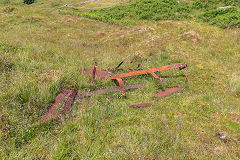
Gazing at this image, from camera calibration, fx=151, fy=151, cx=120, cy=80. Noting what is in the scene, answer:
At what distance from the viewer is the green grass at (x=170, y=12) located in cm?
1134

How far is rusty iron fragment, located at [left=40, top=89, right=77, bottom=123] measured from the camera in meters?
3.10

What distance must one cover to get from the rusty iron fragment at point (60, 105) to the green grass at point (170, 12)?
10.9m

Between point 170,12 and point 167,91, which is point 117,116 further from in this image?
point 170,12

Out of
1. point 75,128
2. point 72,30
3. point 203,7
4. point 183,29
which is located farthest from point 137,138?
point 203,7

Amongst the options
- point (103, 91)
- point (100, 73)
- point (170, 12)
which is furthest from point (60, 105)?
point (170, 12)

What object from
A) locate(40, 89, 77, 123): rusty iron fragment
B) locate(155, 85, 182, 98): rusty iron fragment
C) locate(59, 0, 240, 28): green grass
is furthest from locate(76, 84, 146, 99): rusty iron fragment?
locate(59, 0, 240, 28): green grass

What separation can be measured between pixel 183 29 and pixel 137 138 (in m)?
9.24

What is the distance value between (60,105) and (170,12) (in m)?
13.4

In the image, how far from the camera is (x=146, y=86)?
473 cm

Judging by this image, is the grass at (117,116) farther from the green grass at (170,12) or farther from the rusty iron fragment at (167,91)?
the green grass at (170,12)

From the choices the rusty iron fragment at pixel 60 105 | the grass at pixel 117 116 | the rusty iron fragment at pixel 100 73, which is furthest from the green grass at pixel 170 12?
the rusty iron fragment at pixel 60 105

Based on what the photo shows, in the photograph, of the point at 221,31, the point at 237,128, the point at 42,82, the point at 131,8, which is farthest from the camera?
the point at 131,8

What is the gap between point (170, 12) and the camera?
13492mm

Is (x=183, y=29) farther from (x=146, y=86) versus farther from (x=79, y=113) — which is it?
(x=79, y=113)
